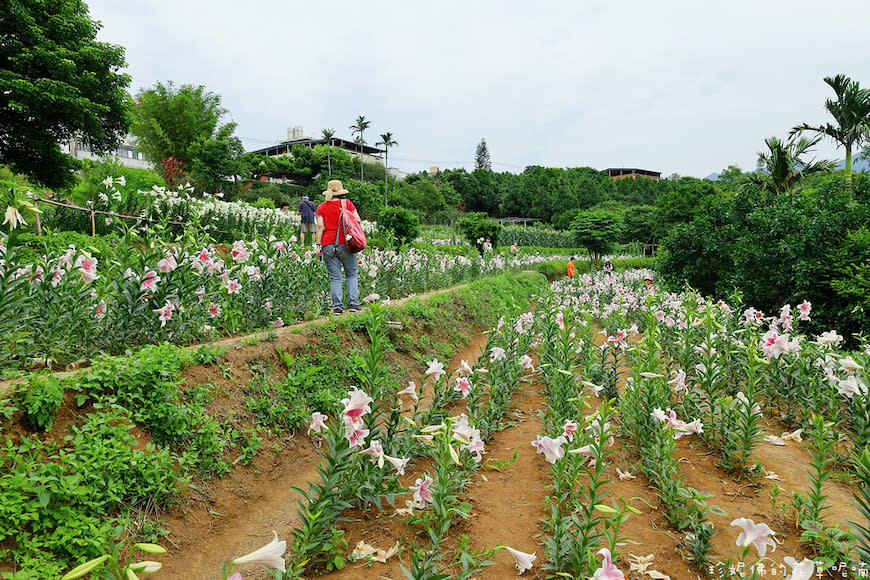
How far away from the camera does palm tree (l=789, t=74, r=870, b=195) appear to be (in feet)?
56.2

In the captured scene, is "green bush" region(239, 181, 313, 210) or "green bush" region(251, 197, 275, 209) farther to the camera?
"green bush" region(239, 181, 313, 210)

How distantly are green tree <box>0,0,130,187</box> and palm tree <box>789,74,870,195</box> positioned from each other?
25.4 metres

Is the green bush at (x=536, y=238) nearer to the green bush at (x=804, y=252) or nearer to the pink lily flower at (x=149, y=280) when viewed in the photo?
the green bush at (x=804, y=252)

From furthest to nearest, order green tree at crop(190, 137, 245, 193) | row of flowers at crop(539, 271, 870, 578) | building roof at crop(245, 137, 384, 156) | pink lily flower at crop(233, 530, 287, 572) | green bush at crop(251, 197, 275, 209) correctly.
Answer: building roof at crop(245, 137, 384, 156)
green tree at crop(190, 137, 245, 193)
green bush at crop(251, 197, 275, 209)
row of flowers at crop(539, 271, 870, 578)
pink lily flower at crop(233, 530, 287, 572)

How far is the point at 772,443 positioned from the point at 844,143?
20.9 meters

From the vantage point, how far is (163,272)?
3.39 m

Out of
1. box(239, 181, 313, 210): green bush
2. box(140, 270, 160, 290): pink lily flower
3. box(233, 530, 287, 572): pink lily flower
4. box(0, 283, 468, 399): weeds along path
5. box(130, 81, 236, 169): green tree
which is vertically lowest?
box(233, 530, 287, 572): pink lily flower

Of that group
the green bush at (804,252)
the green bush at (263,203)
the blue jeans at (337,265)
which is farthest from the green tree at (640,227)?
the blue jeans at (337,265)

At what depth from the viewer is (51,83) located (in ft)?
38.9

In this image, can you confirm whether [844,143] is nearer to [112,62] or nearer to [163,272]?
[163,272]

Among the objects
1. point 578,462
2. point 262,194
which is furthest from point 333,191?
point 262,194

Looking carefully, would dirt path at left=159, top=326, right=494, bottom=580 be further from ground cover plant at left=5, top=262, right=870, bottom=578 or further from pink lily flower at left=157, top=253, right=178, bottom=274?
pink lily flower at left=157, top=253, right=178, bottom=274

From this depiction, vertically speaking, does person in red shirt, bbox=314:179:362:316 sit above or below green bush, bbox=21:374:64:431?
above

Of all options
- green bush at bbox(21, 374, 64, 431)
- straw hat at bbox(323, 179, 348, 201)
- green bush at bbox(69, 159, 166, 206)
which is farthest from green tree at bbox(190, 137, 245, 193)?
green bush at bbox(21, 374, 64, 431)
